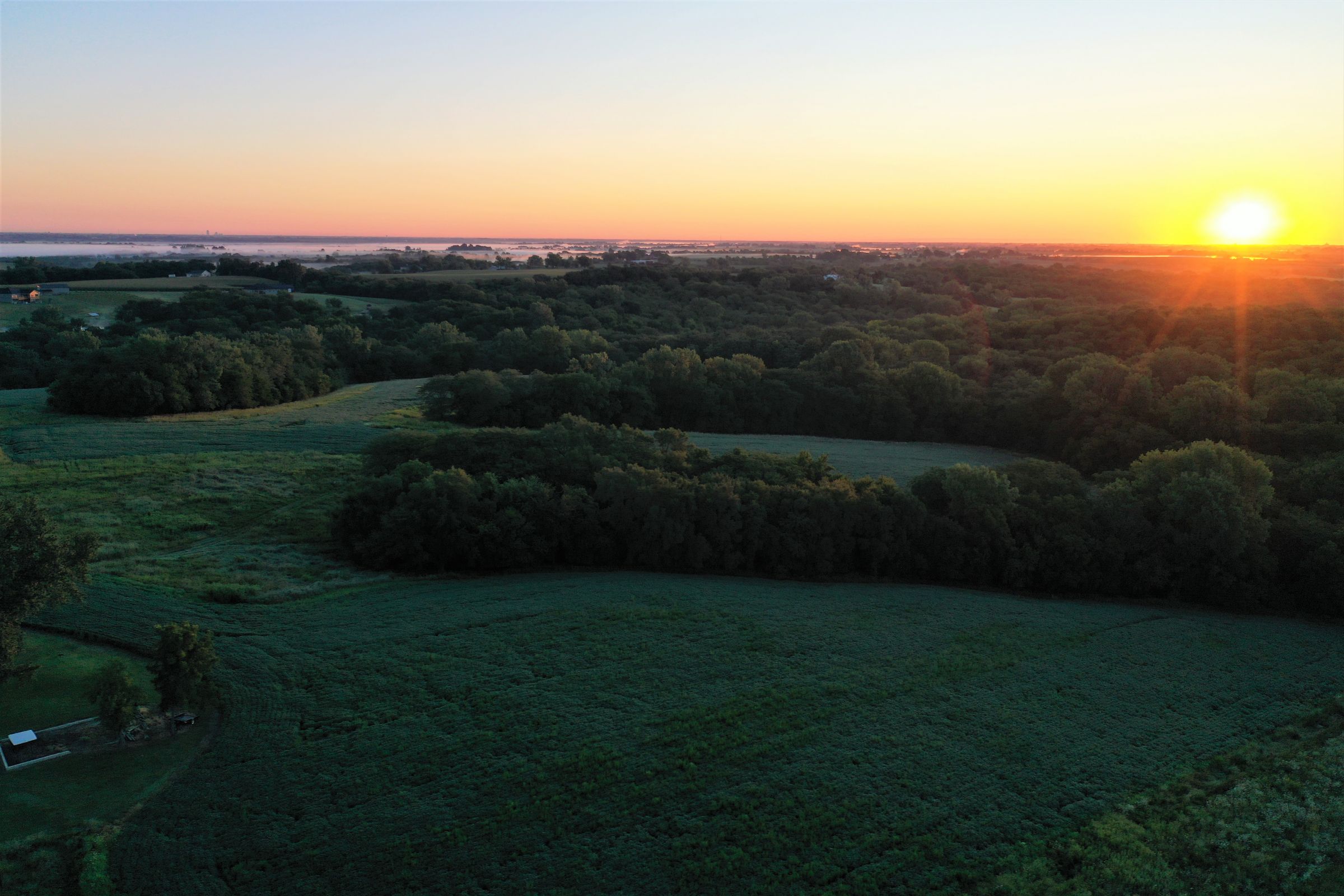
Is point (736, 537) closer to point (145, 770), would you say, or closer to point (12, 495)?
point (145, 770)

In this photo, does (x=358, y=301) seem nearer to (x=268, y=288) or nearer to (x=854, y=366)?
(x=268, y=288)

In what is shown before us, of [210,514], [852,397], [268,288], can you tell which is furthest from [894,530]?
[268,288]

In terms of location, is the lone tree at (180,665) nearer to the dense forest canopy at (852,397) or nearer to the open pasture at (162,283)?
the dense forest canopy at (852,397)

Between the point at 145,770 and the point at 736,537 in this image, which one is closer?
the point at 145,770

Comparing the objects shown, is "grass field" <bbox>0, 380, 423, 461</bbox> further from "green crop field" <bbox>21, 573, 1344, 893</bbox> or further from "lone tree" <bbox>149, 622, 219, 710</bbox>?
"lone tree" <bbox>149, 622, 219, 710</bbox>

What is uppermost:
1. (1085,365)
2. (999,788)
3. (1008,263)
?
(1008,263)

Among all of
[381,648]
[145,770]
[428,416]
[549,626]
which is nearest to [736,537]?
[549,626]

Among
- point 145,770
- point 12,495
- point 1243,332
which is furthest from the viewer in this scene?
point 1243,332

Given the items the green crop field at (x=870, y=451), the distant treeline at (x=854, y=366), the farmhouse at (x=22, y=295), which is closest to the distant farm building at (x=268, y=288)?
the distant treeline at (x=854, y=366)
